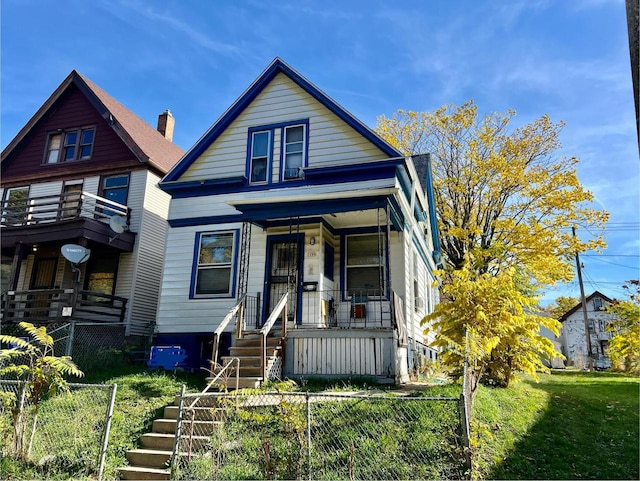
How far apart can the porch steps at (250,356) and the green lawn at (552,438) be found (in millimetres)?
4449

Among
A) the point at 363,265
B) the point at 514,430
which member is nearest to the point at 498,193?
the point at 363,265

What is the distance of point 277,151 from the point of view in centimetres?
1380

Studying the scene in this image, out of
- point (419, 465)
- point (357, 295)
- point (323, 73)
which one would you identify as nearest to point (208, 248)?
point (357, 295)

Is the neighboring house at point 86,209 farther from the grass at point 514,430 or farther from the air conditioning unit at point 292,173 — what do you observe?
the air conditioning unit at point 292,173

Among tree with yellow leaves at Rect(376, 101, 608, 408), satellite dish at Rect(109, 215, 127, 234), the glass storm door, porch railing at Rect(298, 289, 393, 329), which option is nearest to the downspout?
tree with yellow leaves at Rect(376, 101, 608, 408)

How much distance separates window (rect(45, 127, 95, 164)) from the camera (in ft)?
63.7

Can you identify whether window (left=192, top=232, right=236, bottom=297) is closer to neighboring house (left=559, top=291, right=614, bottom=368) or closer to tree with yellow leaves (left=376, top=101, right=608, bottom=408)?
tree with yellow leaves (left=376, top=101, right=608, bottom=408)

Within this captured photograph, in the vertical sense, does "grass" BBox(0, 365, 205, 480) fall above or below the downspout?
below

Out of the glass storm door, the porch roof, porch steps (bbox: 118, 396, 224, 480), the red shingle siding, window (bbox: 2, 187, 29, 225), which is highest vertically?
the red shingle siding

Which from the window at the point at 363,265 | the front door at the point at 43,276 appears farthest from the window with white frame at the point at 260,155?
the front door at the point at 43,276

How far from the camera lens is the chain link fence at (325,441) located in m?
5.70

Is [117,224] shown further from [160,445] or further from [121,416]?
[160,445]

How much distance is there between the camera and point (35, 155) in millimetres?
20016

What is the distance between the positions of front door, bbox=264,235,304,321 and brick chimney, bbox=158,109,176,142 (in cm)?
1397
